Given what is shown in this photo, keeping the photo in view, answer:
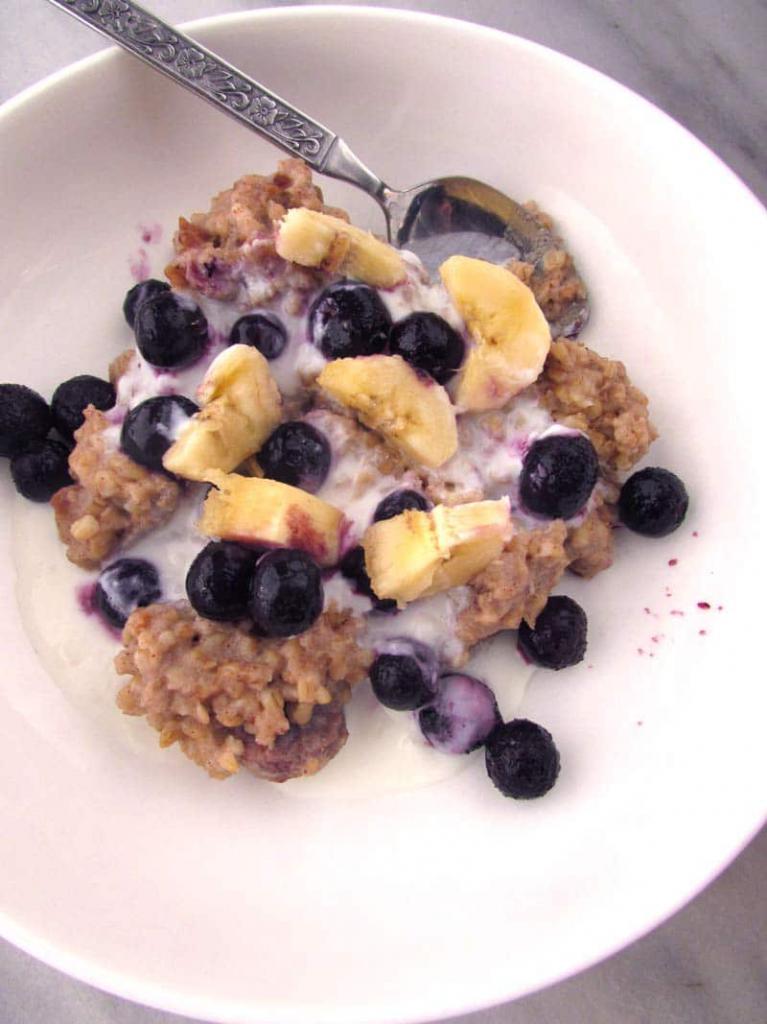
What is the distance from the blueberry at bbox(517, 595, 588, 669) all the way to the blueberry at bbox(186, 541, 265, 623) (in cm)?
59

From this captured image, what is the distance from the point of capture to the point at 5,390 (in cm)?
196

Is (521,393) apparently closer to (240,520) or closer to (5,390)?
(240,520)

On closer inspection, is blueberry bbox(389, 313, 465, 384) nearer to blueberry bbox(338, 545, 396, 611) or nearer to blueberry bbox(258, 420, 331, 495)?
blueberry bbox(258, 420, 331, 495)

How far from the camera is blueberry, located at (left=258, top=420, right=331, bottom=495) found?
5.71 feet

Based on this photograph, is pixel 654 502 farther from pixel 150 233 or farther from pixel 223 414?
pixel 150 233

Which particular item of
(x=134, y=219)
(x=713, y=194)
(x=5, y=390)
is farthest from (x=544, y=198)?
(x=5, y=390)

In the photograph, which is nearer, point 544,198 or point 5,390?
point 5,390

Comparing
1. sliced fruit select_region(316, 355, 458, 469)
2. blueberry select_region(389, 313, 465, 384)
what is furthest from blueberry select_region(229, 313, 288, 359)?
blueberry select_region(389, 313, 465, 384)

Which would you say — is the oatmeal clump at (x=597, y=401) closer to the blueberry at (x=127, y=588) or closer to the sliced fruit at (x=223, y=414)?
the sliced fruit at (x=223, y=414)

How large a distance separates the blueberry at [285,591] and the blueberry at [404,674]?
0.20 m

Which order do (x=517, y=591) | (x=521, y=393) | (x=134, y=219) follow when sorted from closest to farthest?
(x=517, y=591) < (x=521, y=393) < (x=134, y=219)

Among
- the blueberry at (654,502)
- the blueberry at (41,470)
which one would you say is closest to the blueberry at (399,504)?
the blueberry at (654,502)

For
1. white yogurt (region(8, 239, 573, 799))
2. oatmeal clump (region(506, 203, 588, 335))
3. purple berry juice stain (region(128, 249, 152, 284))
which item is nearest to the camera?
white yogurt (region(8, 239, 573, 799))

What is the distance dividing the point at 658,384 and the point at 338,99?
99cm
